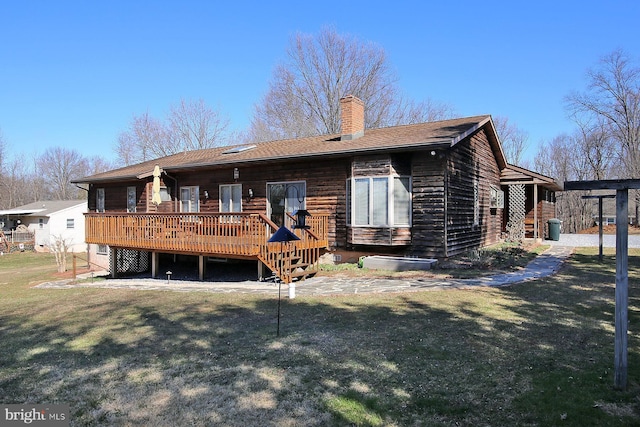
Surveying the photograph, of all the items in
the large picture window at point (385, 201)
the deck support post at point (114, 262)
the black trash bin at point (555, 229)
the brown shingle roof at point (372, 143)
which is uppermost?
the brown shingle roof at point (372, 143)

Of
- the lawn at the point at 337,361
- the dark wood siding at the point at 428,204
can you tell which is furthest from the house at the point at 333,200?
the lawn at the point at 337,361

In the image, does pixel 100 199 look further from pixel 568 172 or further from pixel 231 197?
pixel 568 172

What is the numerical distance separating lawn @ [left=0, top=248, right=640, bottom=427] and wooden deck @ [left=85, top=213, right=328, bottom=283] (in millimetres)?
2326

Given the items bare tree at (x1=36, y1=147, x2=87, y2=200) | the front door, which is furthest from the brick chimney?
bare tree at (x1=36, y1=147, x2=87, y2=200)

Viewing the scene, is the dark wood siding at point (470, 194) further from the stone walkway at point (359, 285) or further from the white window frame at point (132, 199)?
the white window frame at point (132, 199)

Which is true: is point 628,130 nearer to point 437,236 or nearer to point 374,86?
point 374,86

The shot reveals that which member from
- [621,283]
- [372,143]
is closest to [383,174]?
[372,143]

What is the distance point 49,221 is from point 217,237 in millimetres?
31238

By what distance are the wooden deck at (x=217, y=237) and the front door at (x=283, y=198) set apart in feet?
4.97

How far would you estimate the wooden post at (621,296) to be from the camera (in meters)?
3.80

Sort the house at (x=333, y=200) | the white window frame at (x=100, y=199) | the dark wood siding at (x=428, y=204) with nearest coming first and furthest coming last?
the house at (x=333, y=200)
the dark wood siding at (x=428, y=204)
the white window frame at (x=100, y=199)

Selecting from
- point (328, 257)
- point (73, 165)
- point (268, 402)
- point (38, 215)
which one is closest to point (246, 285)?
point (328, 257)

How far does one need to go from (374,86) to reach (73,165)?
4487 centimetres

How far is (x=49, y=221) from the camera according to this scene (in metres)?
35.2
